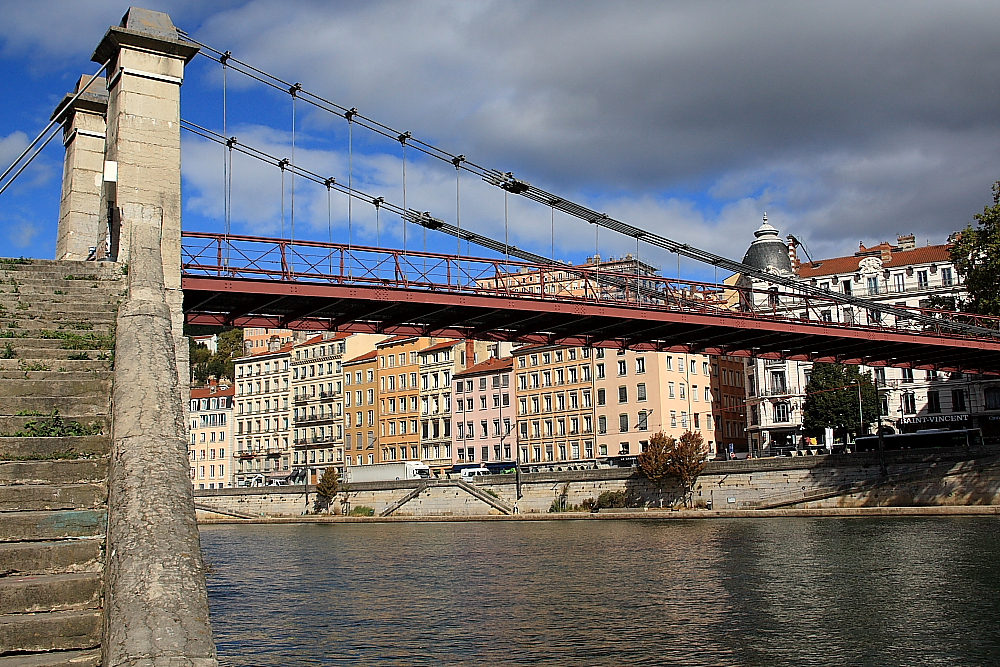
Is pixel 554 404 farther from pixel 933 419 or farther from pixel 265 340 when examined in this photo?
pixel 265 340

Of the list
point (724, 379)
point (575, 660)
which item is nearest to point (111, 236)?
point (575, 660)

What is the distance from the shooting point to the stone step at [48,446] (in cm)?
948

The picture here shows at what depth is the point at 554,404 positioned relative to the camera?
3056 inches

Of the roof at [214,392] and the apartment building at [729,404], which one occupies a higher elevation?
the roof at [214,392]

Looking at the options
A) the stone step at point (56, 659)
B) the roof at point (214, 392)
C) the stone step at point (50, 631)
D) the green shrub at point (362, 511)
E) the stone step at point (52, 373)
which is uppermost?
the roof at point (214, 392)

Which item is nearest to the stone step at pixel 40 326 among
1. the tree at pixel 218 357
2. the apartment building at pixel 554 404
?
the apartment building at pixel 554 404

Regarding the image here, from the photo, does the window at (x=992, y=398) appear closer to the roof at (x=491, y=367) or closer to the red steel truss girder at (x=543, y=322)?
the red steel truss girder at (x=543, y=322)

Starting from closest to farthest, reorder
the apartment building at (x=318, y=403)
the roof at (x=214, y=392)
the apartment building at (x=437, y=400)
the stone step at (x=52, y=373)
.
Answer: the stone step at (x=52, y=373) → the apartment building at (x=437, y=400) → the apartment building at (x=318, y=403) → the roof at (x=214, y=392)

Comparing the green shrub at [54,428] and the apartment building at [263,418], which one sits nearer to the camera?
the green shrub at [54,428]

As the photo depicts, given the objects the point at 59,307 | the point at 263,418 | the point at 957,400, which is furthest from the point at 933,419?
the point at 59,307

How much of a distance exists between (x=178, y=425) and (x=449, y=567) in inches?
780

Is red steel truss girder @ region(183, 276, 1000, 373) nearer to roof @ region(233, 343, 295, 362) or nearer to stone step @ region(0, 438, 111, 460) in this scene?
stone step @ region(0, 438, 111, 460)

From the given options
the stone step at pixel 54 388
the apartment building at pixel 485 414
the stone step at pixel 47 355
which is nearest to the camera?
the stone step at pixel 54 388

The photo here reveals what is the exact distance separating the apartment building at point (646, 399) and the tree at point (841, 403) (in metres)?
9.00
